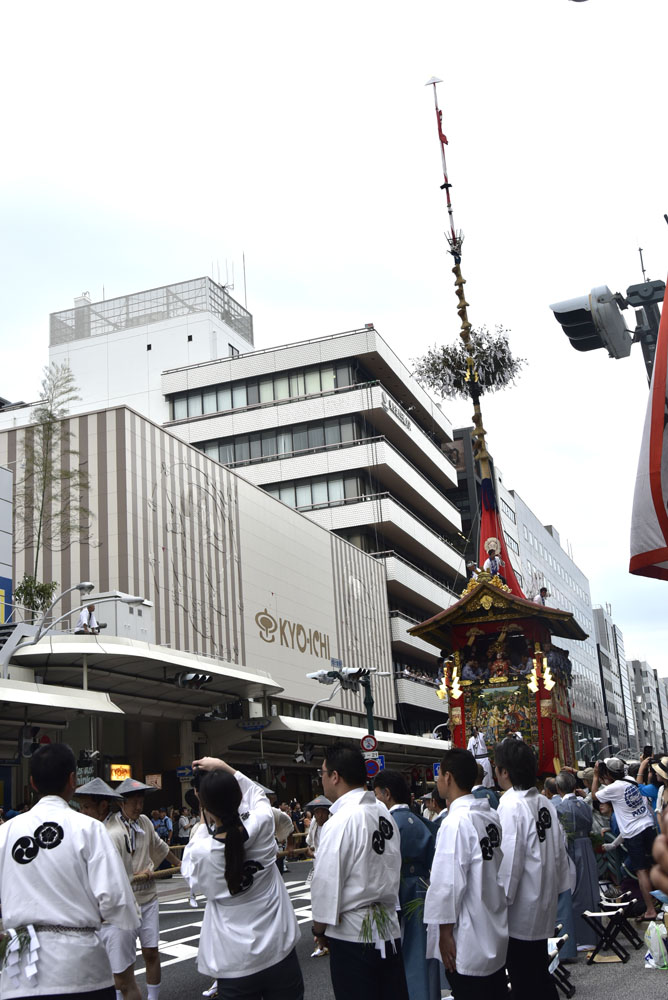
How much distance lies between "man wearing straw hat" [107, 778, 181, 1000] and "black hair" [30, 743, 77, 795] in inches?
144

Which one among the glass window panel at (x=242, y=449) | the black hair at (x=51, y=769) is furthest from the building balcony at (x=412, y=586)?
the black hair at (x=51, y=769)

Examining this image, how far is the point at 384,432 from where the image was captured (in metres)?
59.5

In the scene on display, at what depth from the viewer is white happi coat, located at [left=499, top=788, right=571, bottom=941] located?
608 centimetres

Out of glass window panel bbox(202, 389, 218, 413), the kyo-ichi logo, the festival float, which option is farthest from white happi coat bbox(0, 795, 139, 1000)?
glass window panel bbox(202, 389, 218, 413)

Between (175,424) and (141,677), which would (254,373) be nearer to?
(175,424)

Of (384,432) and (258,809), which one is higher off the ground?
(384,432)

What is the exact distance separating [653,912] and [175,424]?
165ft

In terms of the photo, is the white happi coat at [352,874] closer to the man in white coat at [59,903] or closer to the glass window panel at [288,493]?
the man in white coat at [59,903]

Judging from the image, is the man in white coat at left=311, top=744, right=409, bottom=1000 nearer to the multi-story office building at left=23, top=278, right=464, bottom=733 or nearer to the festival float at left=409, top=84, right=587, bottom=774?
the festival float at left=409, top=84, right=587, bottom=774

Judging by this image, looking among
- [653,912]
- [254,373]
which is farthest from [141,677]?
[254,373]

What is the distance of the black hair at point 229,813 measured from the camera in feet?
16.7

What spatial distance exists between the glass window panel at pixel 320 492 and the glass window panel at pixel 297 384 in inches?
198

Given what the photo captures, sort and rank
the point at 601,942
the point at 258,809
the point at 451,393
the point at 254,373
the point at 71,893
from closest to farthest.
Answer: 1. the point at 71,893
2. the point at 258,809
3. the point at 601,942
4. the point at 451,393
5. the point at 254,373

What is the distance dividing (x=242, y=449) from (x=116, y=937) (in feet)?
170
